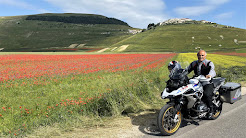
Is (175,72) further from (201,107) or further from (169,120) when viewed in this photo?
(201,107)

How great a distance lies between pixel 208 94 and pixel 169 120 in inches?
56.0

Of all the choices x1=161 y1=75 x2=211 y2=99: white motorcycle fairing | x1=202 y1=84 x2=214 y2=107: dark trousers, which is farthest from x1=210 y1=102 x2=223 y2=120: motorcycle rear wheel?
x1=161 y1=75 x2=211 y2=99: white motorcycle fairing

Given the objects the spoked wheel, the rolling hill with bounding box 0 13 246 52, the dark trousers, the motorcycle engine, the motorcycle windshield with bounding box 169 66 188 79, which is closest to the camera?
the spoked wheel

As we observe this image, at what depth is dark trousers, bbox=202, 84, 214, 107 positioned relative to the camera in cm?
459

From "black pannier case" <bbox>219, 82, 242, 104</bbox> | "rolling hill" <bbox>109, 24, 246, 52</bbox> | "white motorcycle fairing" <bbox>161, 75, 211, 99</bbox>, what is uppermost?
"rolling hill" <bbox>109, 24, 246, 52</bbox>

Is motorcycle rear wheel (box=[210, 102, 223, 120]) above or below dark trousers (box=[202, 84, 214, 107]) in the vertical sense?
below

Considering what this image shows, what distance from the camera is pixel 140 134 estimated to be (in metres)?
4.07

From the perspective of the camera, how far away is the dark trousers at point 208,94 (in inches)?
181

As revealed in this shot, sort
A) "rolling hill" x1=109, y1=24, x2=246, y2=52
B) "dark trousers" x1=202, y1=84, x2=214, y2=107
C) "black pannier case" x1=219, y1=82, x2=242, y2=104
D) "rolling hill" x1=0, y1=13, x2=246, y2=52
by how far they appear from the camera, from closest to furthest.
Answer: "dark trousers" x1=202, y1=84, x2=214, y2=107, "black pannier case" x1=219, y1=82, x2=242, y2=104, "rolling hill" x1=109, y1=24, x2=246, y2=52, "rolling hill" x1=0, y1=13, x2=246, y2=52

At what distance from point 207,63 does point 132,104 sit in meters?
2.72

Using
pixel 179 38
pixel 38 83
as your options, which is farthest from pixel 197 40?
pixel 38 83

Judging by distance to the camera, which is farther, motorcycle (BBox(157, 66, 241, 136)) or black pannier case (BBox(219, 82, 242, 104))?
black pannier case (BBox(219, 82, 242, 104))

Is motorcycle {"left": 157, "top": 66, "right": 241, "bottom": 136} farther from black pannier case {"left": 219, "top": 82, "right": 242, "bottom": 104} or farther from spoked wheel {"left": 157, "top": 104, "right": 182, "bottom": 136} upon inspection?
black pannier case {"left": 219, "top": 82, "right": 242, "bottom": 104}

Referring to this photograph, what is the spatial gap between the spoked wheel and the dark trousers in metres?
1.03
